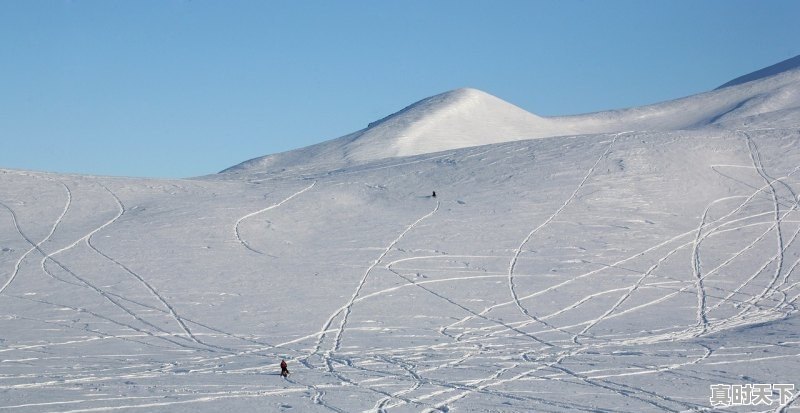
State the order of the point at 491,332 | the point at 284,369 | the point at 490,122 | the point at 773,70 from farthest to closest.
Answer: the point at 773,70, the point at 490,122, the point at 491,332, the point at 284,369

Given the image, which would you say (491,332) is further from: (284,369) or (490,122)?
(490,122)

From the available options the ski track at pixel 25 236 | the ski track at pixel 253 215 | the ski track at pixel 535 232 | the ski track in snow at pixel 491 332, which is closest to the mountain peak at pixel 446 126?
the ski track at pixel 253 215

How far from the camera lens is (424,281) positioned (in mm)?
24125

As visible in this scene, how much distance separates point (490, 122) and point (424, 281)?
98.5ft

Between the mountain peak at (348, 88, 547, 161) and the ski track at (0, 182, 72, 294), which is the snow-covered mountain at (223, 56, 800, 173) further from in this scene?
the ski track at (0, 182, 72, 294)

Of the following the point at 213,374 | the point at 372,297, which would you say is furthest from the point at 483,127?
the point at 213,374

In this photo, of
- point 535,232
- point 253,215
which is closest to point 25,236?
point 253,215

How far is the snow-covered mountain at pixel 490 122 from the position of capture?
156 ft

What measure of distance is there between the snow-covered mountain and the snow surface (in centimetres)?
757

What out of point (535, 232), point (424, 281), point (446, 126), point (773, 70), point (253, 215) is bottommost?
point (424, 281)

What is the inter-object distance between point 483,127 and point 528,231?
2442 cm

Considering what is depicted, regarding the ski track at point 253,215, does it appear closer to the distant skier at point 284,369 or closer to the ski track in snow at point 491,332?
the ski track in snow at point 491,332

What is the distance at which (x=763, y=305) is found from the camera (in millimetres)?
21766

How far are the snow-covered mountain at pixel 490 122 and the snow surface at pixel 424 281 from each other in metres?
7.57
